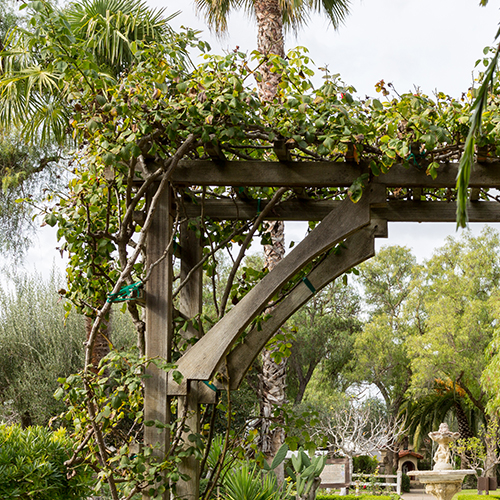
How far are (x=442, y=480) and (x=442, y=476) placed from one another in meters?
0.08

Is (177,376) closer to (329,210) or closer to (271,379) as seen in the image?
(329,210)

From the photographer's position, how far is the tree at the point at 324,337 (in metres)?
16.7

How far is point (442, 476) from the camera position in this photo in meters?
8.99

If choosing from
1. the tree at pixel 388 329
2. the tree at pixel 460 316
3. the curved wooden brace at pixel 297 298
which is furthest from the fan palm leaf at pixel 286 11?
the tree at pixel 388 329

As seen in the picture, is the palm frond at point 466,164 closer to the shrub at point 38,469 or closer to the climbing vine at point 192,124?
the climbing vine at point 192,124

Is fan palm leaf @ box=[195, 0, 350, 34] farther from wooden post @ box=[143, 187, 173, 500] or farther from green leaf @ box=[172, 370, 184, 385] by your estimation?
green leaf @ box=[172, 370, 184, 385]

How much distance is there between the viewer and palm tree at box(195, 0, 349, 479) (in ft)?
21.7

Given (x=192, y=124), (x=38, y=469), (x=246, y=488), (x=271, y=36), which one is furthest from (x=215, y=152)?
(x=271, y=36)

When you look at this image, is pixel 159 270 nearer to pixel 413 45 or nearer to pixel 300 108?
pixel 300 108

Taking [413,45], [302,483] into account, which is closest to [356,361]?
[413,45]

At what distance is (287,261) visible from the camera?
2.57 meters

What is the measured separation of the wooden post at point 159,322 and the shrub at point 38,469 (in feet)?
1.55

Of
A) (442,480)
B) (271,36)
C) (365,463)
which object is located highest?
(271,36)

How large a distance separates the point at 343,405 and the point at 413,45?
39.1ft
